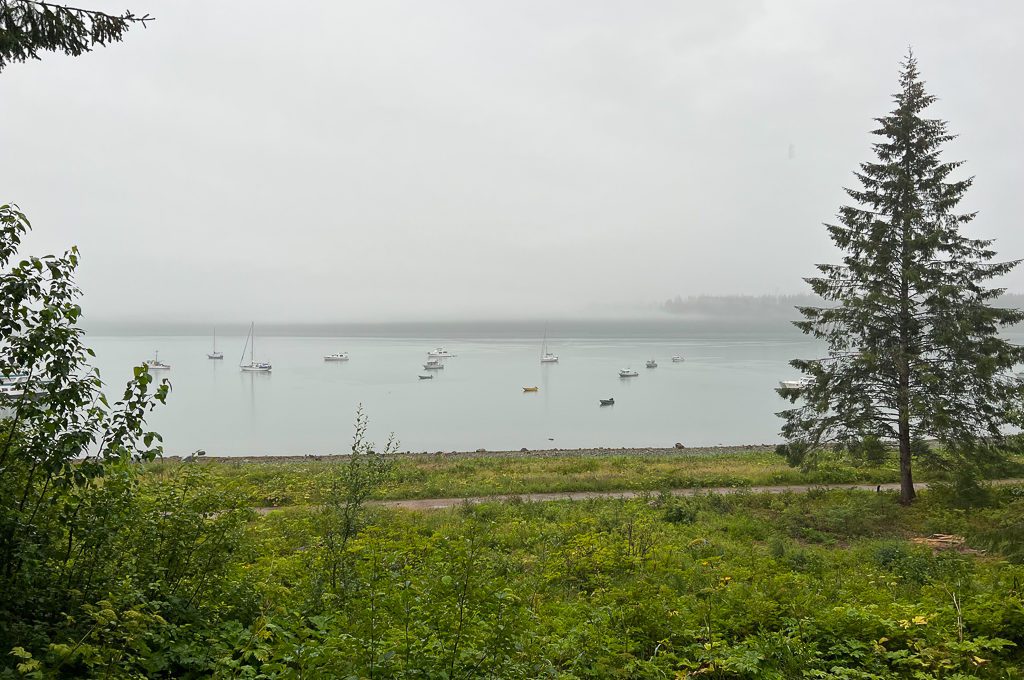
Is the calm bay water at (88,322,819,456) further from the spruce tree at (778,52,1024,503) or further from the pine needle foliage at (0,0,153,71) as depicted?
the spruce tree at (778,52,1024,503)

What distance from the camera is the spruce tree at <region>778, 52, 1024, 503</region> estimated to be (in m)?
13.3

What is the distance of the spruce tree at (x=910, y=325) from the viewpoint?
13266 millimetres

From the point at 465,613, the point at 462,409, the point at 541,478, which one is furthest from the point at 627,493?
the point at 462,409

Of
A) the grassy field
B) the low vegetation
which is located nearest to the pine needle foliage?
the low vegetation

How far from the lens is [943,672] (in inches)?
181

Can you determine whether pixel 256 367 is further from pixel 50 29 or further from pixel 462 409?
pixel 50 29

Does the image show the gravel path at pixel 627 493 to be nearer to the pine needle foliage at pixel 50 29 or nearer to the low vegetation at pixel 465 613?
the low vegetation at pixel 465 613

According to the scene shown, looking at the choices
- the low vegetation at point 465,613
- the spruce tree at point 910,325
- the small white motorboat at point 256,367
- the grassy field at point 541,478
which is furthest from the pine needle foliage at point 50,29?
the small white motorboat at point 256,367

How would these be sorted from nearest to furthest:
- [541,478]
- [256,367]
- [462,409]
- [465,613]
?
[465,613] → [541,478] → [462,409] → [256,367]

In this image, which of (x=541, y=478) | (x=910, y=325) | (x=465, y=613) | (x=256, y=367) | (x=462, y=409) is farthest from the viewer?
(x=256, y=367)

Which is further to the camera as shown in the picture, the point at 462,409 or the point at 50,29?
the point at 462,409

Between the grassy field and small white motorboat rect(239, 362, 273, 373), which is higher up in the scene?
small white motorboat rect(239, 362, 273, 373)

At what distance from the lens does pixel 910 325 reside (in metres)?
14.1

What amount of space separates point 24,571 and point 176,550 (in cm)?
Result: 121
